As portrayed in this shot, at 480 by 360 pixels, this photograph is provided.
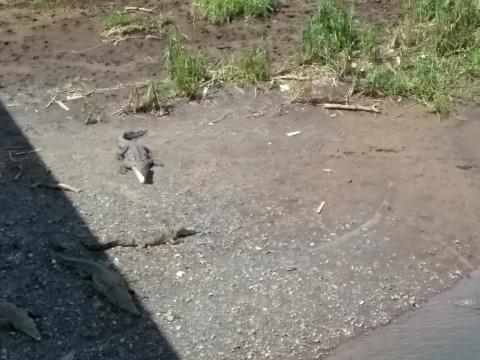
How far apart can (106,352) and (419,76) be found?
18.5 ft

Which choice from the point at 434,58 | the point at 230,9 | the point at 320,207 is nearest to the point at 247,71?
the point at 230,9

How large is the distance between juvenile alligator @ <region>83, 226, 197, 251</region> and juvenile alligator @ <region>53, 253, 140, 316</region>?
1.01ft

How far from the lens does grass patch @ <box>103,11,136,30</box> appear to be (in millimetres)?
10852

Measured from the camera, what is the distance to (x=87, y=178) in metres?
7.80

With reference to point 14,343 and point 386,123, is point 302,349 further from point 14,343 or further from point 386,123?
point 386,123

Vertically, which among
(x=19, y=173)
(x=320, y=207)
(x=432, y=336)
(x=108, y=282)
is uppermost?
(x=108, y=282)

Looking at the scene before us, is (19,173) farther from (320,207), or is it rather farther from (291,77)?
(291,77)

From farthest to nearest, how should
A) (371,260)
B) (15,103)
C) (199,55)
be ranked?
(199,55), (15,103), (371,260)

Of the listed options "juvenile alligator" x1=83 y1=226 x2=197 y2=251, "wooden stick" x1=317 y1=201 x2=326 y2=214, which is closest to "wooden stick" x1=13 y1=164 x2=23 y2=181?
"juvenile alligator" x1=83 y1=226 x2=197 y2=251

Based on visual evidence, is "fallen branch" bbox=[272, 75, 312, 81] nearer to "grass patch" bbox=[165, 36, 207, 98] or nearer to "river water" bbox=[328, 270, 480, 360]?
"grass patch" bbox=[165, 36, 207, 98]

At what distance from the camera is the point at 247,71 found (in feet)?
32.3

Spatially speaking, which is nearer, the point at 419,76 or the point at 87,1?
the point at 419,76

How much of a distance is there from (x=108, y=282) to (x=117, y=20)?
5.53 m

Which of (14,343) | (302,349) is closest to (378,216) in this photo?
(302,349)
